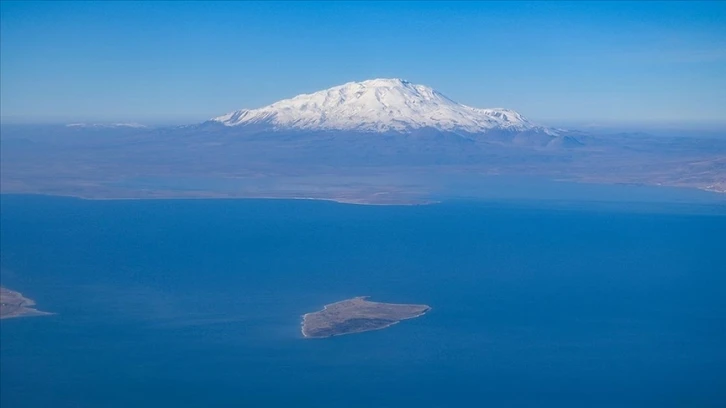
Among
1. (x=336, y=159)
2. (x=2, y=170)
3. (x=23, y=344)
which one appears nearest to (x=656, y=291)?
(x=23, y=344)

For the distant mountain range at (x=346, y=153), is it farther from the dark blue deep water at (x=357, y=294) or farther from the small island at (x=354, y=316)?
the small island at (x=354, y=316)

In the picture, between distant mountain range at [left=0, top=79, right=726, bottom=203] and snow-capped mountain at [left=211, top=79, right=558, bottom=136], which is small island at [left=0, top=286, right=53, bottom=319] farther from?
snow-capped mountain at [left=211, top=79, right=558, bottom=136]

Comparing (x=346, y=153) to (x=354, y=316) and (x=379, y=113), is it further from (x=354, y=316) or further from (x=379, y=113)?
(x=354, y=316)

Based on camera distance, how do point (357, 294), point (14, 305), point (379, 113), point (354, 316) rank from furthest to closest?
1. point (379, 113)
2. point (357, 294)
3. point (354, 316)
4. point (14, 305)

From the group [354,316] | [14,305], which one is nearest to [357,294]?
[354,316]

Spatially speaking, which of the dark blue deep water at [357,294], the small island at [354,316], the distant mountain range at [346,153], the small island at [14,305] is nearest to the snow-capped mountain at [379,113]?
the distant mountain range at [346,153]

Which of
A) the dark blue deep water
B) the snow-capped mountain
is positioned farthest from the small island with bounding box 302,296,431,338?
the snow-capped mountain
